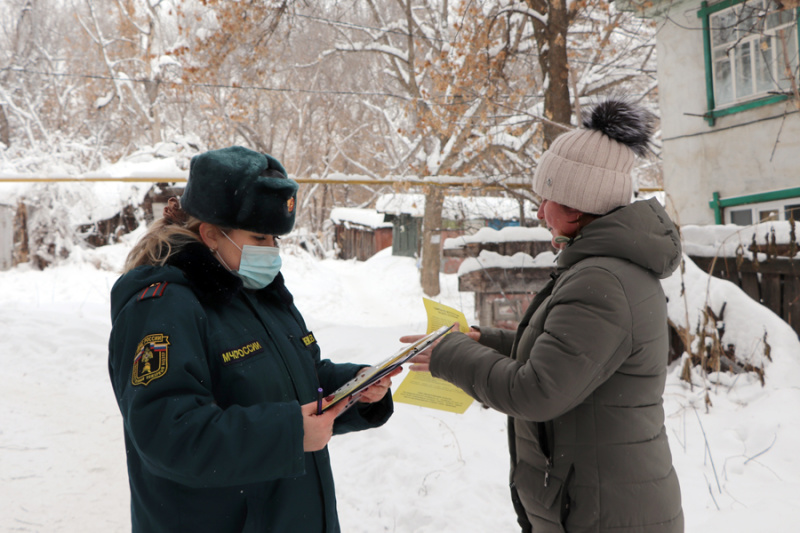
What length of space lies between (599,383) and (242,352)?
1.08 meters

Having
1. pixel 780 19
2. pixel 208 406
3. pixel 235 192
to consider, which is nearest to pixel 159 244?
pixel 235 192

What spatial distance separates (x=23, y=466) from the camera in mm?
4742

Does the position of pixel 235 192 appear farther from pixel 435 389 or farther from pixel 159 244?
pixel 435 389

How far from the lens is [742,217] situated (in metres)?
10.6

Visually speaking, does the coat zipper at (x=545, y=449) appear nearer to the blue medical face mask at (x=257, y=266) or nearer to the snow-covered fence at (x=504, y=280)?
the blue medical face mask at (x=257, y=266)

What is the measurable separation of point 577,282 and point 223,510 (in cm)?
124

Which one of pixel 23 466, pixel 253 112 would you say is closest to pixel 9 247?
pixel 253 112

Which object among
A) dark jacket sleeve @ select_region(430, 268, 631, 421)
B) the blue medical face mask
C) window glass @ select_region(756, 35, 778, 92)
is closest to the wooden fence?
dark jacket sleeve @ select_region(430, 268, 631, 421)

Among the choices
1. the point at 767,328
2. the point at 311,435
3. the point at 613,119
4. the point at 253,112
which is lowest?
the point at 767,328

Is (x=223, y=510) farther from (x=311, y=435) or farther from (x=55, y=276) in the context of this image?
(x=55, y=276)

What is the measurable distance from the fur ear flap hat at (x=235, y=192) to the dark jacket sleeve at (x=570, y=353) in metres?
0.90

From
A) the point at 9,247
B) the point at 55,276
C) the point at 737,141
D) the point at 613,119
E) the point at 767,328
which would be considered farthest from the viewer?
the point at 9,247

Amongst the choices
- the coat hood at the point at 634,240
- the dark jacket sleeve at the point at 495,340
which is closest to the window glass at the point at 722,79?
the dark jacket sleeve at the point at 495,340

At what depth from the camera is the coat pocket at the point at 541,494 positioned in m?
1.85
